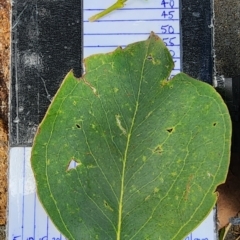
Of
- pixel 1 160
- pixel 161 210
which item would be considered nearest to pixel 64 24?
pixel 1 160

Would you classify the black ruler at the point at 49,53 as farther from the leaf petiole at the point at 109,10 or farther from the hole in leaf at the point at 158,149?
the hole in leaf at the point at 158,149

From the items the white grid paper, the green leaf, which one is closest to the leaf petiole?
the white grid paper

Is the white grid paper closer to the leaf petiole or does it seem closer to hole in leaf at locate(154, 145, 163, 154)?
the leaf petiole

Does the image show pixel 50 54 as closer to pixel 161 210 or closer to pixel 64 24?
pixel 64 24

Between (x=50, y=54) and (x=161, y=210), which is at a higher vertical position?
(x=50, y=54)

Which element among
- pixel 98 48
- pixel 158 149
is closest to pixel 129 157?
pixel 158 149
